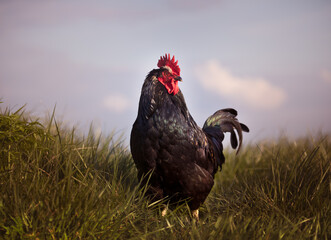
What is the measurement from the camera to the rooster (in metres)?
3.59

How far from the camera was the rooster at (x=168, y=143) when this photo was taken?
11.8 feet

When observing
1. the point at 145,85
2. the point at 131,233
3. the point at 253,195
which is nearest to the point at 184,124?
the point at 145,85

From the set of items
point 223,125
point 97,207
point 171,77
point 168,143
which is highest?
point 171,77

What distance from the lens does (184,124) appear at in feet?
12.4

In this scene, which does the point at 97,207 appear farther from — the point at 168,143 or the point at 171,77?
the point at 171,77

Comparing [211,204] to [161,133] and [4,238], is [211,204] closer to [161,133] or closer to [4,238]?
[161,133]

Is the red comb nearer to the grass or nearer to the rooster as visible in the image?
the rooster

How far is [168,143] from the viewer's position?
11.8 ft

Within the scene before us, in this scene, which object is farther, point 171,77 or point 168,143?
point 171,77

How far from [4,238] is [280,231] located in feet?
7.63

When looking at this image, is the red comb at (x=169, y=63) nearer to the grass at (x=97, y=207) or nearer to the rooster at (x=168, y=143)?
the rooster at (x=168, y=143)

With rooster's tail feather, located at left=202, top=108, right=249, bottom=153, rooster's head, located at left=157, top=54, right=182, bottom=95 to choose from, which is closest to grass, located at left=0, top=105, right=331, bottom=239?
rooster's tail feather, located at left=202, top=108, right=249, bottom=153

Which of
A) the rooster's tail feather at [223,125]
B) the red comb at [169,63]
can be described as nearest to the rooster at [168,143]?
the red comb at [169,63]

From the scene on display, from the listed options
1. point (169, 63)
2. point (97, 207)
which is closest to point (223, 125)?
point (169, 63)
